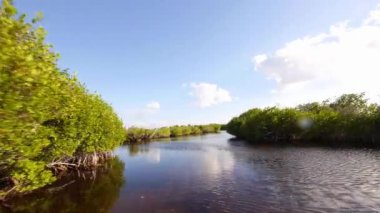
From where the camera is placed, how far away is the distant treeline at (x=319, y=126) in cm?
4984

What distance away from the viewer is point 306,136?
213 feet

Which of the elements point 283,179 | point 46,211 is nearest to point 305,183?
point 283,179

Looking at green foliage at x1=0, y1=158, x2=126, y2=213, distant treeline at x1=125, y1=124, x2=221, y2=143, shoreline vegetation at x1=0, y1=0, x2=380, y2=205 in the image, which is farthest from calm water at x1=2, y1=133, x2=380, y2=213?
distant treeline at x1=125, y1=124, x2=221, y2=143

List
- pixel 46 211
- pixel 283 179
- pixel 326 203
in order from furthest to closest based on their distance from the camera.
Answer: pixel 283 179, pixel 46 211, pixel 326 203

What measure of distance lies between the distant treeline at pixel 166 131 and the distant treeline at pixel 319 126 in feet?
107

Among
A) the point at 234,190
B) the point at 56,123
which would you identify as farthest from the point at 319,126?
the point at 56,123

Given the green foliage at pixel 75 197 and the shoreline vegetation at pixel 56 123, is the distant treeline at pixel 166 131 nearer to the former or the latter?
the shoreline vegetation at pixel 56 123

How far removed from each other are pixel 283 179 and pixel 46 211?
18.3 meters

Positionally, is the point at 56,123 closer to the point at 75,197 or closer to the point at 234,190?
the point at 75,197

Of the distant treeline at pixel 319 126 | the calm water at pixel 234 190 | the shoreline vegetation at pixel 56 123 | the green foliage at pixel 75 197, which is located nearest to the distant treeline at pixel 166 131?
the shoreline vegetation at pixel 56 123

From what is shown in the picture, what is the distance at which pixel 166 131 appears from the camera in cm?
11231

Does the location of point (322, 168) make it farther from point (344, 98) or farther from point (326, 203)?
point (344, 98)

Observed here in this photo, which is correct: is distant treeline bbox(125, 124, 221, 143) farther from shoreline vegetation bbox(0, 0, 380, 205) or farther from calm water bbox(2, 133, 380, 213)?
calm water bbox(2, 133, 380, 213)

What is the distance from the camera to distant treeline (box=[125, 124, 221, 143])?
9361 centimetres
